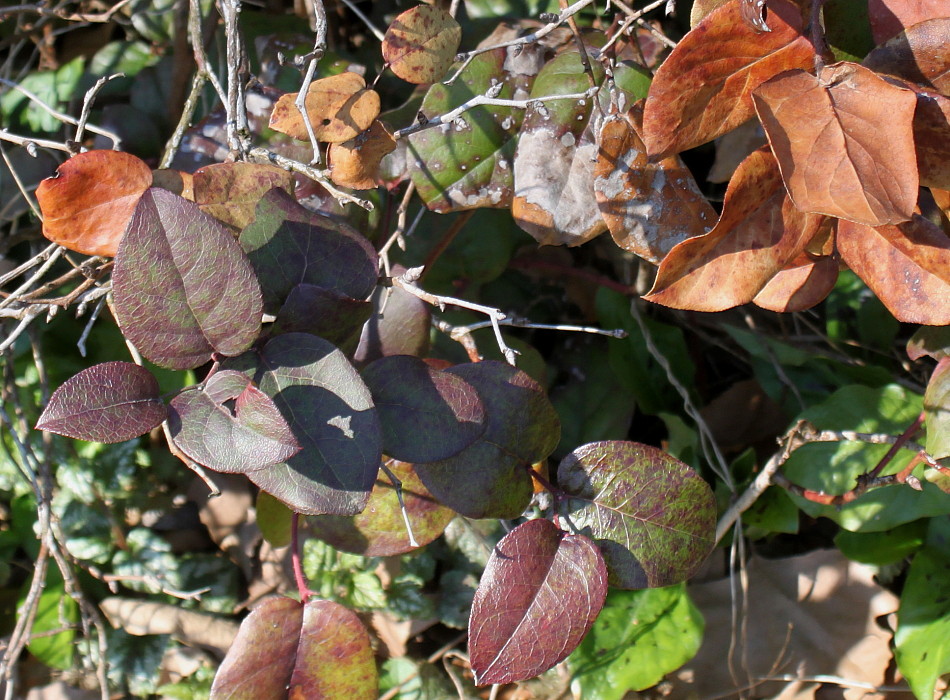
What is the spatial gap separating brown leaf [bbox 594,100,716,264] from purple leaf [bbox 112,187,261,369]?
380 mm

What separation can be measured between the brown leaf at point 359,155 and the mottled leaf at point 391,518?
28 cm

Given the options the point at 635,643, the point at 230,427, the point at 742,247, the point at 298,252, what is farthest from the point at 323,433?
the point at 635,643

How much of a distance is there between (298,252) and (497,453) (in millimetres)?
246

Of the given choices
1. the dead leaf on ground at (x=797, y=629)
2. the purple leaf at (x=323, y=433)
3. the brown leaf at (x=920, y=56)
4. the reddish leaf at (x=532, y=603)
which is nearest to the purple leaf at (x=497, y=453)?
the reddish leaf at (x=532, y=603)

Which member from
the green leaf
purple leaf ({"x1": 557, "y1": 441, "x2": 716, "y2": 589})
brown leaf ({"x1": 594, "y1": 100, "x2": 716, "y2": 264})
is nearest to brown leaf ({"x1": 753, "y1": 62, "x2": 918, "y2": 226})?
brown leaf ({"x1": 594, "y1": 100, "x2": 716, "y2": 264})

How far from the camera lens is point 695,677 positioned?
1188mm

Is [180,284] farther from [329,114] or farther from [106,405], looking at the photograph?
[329,114]

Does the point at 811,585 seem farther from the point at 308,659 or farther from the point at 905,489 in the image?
the point at 308,659

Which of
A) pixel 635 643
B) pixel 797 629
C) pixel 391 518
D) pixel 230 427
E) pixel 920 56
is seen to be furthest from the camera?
pixel 797 629

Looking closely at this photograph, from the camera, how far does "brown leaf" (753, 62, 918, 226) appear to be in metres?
0.57

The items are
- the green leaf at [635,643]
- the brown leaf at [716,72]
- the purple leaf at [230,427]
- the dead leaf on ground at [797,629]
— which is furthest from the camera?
the dead leaf on ground at [797,629]

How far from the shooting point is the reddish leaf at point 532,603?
2.15 ft

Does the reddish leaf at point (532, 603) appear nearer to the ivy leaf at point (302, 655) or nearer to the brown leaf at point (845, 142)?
the ivy leaf at point (302, 655)

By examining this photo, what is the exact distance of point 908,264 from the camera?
2.30 ft
